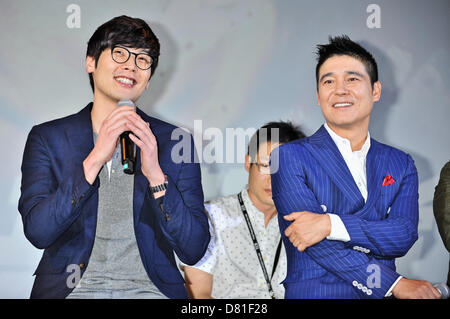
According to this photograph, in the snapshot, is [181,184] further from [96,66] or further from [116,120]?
[96,66]

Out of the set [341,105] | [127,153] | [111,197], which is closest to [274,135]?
[341,105]

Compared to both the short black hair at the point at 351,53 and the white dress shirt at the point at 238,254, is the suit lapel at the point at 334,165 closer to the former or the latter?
the short black hair at the point at 351,53

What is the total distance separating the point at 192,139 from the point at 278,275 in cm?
95

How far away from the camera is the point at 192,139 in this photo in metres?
3.18

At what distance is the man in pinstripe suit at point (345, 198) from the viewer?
107 inches

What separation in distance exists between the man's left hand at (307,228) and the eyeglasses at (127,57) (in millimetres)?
1130

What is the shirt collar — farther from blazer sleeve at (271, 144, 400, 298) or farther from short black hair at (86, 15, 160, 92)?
short black hair at (86, 15, 160, 92)

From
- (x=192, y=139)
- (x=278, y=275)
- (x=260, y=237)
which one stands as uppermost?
(x=192, y=139)

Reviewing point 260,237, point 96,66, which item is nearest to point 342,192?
point 260,237

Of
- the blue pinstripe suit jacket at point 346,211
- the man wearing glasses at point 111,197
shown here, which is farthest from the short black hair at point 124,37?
the blue pinstripe suit jacket at point 346,211

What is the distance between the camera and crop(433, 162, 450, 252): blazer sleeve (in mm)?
3158

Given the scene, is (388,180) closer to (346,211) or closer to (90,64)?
(346,211)

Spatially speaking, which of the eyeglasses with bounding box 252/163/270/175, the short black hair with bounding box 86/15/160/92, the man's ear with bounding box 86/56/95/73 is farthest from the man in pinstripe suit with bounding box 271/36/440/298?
the man's ear with bounding box 86/56/95/73

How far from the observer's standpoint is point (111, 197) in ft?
9.45
